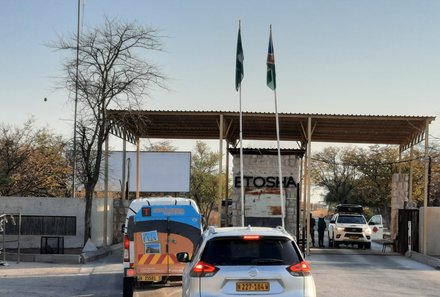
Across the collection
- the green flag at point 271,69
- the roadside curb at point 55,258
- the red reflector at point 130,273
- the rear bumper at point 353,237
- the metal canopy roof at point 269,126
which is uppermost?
the green flag at point 271,69

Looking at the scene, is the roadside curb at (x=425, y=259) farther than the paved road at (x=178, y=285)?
Yes

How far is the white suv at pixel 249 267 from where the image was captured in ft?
26.9

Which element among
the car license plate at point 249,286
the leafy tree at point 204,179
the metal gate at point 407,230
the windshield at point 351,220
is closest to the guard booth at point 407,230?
the metal gate at point 407,230

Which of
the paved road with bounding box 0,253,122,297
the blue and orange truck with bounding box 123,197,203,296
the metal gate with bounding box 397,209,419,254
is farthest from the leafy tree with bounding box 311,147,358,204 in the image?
the blue and orange truck with bounding box 123,197,203,296

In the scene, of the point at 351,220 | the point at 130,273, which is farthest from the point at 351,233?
the point at 130,273

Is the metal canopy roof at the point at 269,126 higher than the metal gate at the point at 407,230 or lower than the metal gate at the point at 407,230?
higher

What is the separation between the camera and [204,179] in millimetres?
64125

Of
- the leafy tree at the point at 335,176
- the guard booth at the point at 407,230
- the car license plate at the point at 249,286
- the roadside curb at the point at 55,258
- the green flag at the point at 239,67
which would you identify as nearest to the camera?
the car license plate at the point at 249,286

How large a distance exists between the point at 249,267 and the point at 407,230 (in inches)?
796

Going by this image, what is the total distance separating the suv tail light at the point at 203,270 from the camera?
27.1 ft

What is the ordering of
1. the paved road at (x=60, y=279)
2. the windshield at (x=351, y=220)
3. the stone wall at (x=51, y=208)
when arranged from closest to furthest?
the paved road at (x=60, y=279), the stone wall at (x=51, y=208), the windshield at (x=351, y=220)

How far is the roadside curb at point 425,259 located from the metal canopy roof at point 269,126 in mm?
5176

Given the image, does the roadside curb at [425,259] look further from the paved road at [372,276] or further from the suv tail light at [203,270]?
the suv tail light at [203,270]

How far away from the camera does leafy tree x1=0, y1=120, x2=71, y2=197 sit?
36938 millimetres
